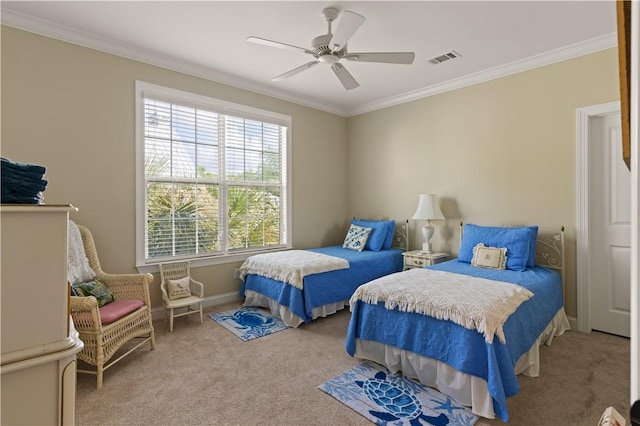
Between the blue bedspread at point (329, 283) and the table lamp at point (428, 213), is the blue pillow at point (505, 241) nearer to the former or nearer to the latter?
the table lamp at point (428, 213)

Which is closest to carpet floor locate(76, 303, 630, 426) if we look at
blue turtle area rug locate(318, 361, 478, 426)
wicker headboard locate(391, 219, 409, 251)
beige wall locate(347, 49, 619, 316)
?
blue turtle area rug locate(318, 361, 478, 426)

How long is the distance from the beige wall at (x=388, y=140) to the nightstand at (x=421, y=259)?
0.26m

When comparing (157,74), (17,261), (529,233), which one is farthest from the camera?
(157,74)

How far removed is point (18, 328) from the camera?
95 cm

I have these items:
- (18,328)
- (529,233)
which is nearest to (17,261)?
(18,328)

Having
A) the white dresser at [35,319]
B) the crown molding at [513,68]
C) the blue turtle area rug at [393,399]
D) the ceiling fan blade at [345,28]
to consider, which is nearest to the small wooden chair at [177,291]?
the blue turtle area rug at [393,399]

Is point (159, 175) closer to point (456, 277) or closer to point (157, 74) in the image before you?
point (157, 74)

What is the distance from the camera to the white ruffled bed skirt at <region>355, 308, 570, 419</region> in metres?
2.00

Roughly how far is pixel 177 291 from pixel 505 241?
3.48 meters

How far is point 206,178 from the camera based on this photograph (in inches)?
161

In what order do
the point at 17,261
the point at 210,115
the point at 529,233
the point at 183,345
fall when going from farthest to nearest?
the point at 210,115 < the point at 529,233 < the point at 183,345 < the point at 17,261

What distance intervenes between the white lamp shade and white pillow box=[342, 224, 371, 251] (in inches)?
32.2

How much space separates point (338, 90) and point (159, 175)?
8.54 ft

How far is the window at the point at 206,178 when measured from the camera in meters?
3.64
